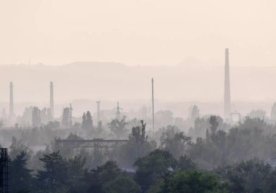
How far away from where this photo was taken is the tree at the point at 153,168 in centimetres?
9375

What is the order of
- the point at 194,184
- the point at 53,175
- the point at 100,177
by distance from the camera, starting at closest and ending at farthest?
1. the point at 194,184
2. the point at 100,177
3. the point at 53,175

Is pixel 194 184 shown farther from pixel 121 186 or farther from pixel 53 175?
pixel 53 175

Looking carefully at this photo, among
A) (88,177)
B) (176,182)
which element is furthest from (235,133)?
(176,182)

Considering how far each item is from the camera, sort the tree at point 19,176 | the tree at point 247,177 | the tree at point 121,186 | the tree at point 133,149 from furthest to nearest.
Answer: the tree at point 133,149 → the tree at point 19,176 → the tree at point 121,186 → the tree at point 247,177

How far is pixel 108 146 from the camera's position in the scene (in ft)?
461

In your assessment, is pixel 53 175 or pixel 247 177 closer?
pixel 247 177

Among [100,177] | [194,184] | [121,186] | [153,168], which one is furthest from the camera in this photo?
[153,168]

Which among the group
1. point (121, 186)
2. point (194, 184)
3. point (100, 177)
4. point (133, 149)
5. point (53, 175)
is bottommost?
point (121, 186)

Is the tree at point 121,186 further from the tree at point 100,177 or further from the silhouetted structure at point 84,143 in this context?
the silhouetted structure at point 84,143

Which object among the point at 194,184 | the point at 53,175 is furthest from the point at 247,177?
the point at 194,184

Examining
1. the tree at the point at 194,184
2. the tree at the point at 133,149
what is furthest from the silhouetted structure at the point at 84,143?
the tree at the point at 194,184

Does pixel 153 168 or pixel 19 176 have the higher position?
pixel 153 168

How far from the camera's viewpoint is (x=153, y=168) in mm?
95312

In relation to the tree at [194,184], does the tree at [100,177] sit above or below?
below
